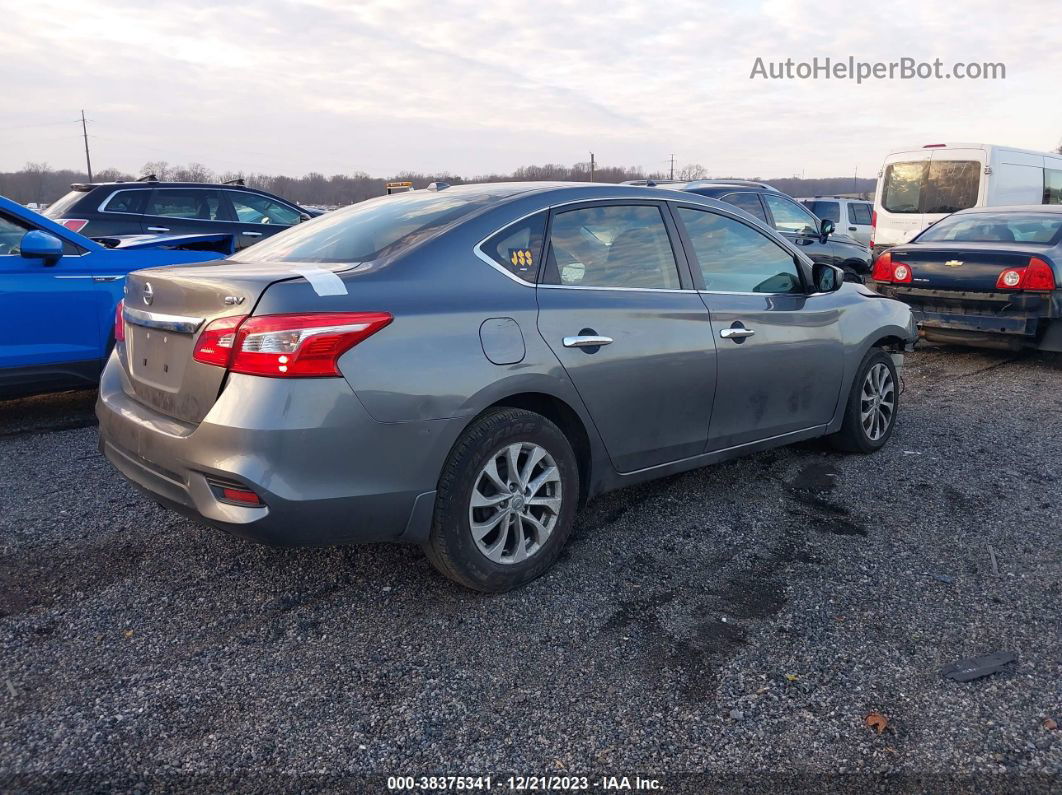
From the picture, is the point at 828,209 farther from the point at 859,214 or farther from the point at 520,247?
the point at 520,247

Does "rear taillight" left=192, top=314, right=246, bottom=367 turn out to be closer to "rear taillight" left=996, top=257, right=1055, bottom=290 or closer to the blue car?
the blue car

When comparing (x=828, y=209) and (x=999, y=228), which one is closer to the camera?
(x=999, y=228)

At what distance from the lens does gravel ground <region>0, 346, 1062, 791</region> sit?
94.7 inches

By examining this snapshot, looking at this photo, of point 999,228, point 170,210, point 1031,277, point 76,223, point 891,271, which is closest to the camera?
point 1031,277

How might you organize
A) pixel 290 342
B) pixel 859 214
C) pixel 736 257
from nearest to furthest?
1. pixel 290 342
2. pixel 736 257
3. pixel 859 214

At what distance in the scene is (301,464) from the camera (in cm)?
273

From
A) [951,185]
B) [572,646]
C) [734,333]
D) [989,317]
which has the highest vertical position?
[951,185]

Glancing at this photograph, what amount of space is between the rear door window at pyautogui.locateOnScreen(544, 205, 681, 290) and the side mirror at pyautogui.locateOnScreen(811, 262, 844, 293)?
1178 mm

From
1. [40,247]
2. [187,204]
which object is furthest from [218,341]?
[187,204]

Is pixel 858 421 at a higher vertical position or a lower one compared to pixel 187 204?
lower

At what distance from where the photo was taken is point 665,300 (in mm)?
3807

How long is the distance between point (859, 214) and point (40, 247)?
19.4 metres

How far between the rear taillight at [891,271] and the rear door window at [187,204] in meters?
7.70

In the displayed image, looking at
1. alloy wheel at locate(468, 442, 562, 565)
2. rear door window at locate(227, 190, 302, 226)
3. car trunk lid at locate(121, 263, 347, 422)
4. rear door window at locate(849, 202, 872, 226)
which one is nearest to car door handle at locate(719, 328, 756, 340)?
alloy wheel at locate(468, 442, 562, 565)
